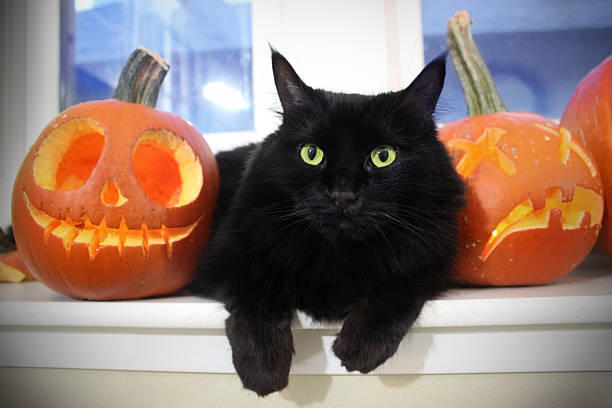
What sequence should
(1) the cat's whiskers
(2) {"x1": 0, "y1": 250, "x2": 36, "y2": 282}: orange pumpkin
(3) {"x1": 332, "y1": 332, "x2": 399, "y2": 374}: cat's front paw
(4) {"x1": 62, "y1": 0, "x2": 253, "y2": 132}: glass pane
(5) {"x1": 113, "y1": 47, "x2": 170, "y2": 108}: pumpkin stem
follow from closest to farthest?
(3) {"x1": 332, "y1": 332, "x2": 399, "y2": 374}: cat's front paw < (1) the cat's whiskers < (5) {"x1": 113, "y1": 47, "x2": 170, "y2": 108}: pumpkin stem < (2) {"x1": 0, "y1": 250, "x2": 36, "y2": 282}: orange pumpkin < (4) {"x1": 62, "y1": 0, "x2": 253, "y2": 132}: glass pane

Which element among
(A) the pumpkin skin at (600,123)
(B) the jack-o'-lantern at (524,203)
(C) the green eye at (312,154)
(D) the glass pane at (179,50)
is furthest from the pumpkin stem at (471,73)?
(D) the glass pane at (179,50)

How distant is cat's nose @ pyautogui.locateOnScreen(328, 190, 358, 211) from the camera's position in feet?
2.29

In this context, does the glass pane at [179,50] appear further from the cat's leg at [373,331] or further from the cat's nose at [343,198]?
the cat's leg at [373,331]

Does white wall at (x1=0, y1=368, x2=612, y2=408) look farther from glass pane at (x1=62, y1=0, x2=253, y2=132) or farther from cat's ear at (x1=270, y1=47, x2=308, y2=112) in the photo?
glass pane at (x1=62, y1=0, x2=253, y2=132)

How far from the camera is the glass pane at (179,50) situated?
5.21ft

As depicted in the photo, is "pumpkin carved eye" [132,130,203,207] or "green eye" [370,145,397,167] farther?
"pumpkin carved eye" [132,130,203,207]

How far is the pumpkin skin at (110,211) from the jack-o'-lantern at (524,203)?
27.7 inches

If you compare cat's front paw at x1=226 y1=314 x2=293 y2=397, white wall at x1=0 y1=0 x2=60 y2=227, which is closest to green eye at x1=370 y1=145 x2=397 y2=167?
cat's front paw at x1=226 y1=314 x2=293 y2=397

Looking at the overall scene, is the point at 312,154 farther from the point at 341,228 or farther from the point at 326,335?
the point at 326,335

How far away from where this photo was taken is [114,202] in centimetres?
88

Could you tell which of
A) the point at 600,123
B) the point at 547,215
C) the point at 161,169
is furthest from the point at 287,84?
the point at 600,123

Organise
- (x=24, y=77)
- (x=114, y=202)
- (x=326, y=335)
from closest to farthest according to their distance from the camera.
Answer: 1. (x=326, y=335)
2. (x=114, y=202)
3. (x=24, y=77)

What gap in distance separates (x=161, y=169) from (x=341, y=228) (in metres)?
0.57

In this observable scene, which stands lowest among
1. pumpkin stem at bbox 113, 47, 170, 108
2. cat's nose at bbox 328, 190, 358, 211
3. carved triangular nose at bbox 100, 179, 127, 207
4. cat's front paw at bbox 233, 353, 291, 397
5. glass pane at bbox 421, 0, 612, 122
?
cat's front paw at bbox 233, 353, 291, 397
